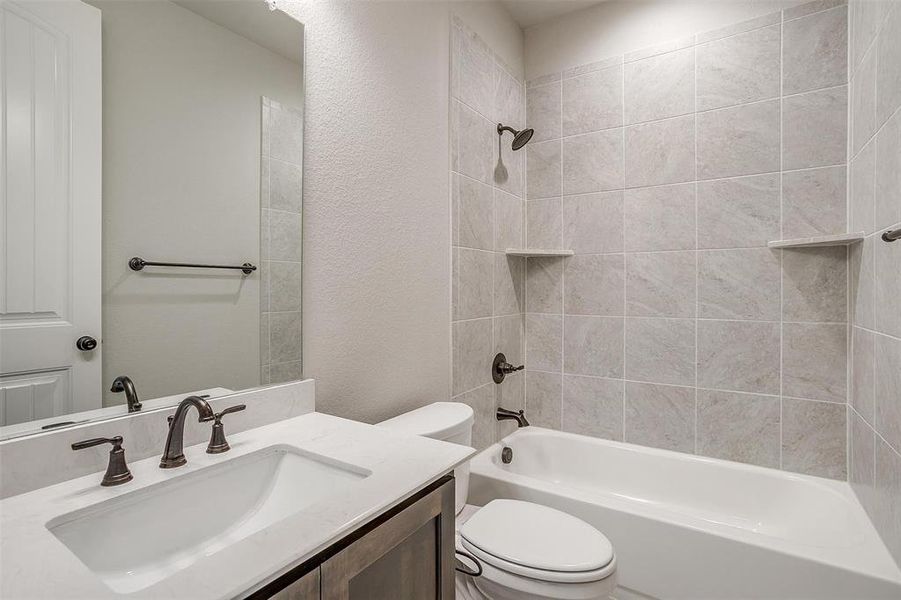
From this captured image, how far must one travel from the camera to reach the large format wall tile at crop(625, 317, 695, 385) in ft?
7.09

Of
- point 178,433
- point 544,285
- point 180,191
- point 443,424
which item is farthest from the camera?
point 544,285

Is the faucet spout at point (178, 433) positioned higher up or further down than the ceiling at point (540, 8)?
further down

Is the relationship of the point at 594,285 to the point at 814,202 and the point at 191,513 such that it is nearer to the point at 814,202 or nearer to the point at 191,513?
the point at 814,202

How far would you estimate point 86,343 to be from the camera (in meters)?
0.89

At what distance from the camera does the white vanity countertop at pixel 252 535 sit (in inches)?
21.2

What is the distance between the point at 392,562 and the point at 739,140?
7.14ft

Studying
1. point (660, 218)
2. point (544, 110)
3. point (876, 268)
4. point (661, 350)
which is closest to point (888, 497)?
point (876, 268)

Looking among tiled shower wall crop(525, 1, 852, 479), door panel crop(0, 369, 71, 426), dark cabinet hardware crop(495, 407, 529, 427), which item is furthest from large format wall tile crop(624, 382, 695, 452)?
door panel crop(0, 369, 71, 426)

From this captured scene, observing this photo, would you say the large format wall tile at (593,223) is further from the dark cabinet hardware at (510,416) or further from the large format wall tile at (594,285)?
the dark cabinet hardware at (510,416)

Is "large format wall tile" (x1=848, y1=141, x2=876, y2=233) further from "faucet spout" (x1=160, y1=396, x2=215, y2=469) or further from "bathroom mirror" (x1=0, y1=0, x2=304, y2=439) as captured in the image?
"faucet spout" (x1=160, y1=396, x2=215, y2=469)

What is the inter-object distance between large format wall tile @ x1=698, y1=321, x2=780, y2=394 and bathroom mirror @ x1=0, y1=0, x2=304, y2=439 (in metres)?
1.79

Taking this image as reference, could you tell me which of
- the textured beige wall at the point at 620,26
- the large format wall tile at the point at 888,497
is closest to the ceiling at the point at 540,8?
the textured beige wall at the point at 620,26

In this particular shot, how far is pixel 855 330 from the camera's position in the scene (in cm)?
175

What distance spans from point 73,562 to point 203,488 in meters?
0.33
